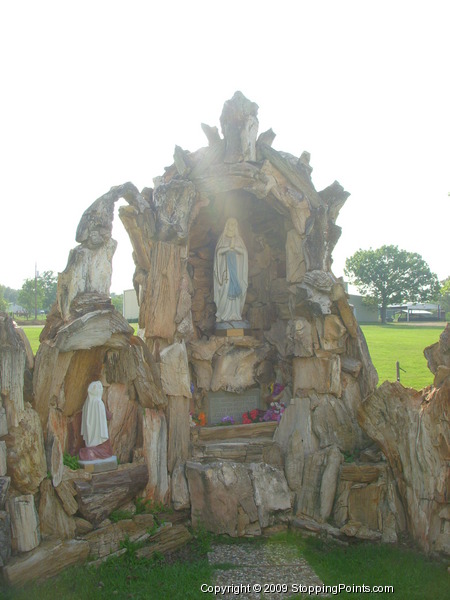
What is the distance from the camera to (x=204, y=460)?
827 centimetres

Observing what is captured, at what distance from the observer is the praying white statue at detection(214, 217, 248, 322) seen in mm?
10188

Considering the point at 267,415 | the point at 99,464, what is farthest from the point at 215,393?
the point at 99,464

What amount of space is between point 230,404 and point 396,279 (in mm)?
38267

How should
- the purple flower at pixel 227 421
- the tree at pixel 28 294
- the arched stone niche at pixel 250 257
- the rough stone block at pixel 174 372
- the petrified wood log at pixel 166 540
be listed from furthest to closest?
the tree at pixel 28 294
the arched stone niche at pixel 250 257
the purple flower at pixel 227 421
the rough stone block at pixel 174 372
the petrified wood log at pixel 166 540

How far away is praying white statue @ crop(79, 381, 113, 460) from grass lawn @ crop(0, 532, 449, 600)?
134 centimetres

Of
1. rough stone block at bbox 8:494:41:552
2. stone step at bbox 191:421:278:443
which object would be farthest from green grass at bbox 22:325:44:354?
rough stone block at bbox 8:494:41:552

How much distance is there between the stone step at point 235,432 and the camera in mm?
8940

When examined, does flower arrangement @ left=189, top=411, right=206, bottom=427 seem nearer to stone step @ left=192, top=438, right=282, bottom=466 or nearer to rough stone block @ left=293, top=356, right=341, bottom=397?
stone step @ left=192, top=438, right=282, bottom=466

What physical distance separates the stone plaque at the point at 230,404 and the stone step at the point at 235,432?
0.52 meters

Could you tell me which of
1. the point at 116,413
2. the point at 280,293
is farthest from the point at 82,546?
the point at 280,293

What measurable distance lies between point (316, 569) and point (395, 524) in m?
1.46

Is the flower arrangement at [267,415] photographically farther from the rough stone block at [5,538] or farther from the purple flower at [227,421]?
the rough stone block at [5,538]

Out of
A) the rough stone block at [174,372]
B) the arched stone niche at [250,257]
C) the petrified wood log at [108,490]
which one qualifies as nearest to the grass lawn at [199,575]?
the petrified wood log at [108,490]

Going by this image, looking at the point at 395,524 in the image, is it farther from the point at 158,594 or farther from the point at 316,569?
the point at 158,594
